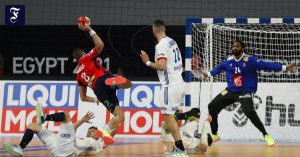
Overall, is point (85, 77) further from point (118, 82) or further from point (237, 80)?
point (237, 80)

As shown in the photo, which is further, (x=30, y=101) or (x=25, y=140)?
(x=30, y=101)

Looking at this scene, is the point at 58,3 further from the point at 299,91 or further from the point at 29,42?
the point at 299,91

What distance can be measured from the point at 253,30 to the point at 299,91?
5.51 feet

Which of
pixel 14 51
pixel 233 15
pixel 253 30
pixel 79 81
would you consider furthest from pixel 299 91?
pixel 14 51

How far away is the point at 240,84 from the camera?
1419cm

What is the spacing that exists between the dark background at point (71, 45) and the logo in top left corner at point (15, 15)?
1.17ft

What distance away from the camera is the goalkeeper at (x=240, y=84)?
14.0m

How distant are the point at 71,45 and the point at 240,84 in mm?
6544

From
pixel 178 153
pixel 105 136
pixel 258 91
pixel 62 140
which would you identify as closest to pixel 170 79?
pixel 178 153

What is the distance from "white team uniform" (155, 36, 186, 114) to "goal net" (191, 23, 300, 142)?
4428 mm

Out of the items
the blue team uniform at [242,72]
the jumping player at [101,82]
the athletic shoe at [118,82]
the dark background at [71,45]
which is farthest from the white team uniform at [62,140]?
the dark background at [71,45]

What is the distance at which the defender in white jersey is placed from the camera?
11.1 metres

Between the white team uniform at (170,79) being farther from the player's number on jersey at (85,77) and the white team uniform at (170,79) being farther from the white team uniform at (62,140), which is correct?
the player's number on jersey at (85,77)

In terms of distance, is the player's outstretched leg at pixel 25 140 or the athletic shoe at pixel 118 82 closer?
the player's outstretched leg at pixel 25 140
